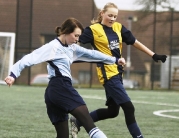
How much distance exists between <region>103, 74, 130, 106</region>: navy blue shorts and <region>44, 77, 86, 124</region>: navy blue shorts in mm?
1471

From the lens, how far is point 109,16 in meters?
7.16

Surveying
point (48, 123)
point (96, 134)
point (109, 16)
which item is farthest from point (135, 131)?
point (48, 123)

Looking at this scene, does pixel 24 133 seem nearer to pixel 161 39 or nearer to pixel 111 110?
pixel 111 110

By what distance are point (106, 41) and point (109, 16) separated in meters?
0.31

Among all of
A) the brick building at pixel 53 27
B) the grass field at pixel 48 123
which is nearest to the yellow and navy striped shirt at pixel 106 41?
the grass field at pixel 48 123

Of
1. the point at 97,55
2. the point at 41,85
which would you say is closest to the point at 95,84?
the point at 41,85

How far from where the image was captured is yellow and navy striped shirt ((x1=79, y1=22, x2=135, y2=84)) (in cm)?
721

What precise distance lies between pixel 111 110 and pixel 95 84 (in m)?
18.0

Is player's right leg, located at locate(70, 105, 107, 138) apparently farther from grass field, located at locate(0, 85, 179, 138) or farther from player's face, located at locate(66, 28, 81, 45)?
grass field, located at locate(0, 85, 179, 138)

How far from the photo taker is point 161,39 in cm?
2670

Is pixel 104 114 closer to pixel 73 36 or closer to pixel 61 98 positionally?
pixel 61 98

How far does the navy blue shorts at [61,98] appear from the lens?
18.0 ft

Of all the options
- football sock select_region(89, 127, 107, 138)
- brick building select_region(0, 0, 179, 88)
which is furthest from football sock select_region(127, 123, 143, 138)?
brick building select_region(0, 0, 179, 88)

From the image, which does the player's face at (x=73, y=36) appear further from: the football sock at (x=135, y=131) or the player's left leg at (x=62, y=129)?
the football sock at (x=135, y=131)
